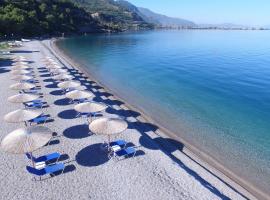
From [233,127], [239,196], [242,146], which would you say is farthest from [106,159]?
[233,127]

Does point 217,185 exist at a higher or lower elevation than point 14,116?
lower

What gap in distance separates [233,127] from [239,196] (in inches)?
413

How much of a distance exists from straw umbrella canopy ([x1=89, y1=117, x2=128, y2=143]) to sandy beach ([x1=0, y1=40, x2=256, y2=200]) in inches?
64.0

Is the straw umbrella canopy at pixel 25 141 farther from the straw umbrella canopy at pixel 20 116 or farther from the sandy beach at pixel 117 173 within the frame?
the straw umbrella canopy at pixel 20 116

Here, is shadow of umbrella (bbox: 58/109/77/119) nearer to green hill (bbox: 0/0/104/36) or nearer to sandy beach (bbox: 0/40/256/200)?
sandy beach (bbox: 0/40/256/200)

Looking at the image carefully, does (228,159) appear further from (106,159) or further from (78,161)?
(78,161)

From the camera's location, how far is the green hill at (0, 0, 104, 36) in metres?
90.9

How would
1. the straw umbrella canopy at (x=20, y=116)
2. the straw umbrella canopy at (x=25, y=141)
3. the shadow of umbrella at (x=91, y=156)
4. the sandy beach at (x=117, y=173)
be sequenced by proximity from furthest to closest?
the straw umbrella canopy at (x=20, y=116) → the shadow of umbrella at (x=91, y=156) → the straw umbrella canopy at (x=25, y=141) → the sandy beach at (x=117, y=173)

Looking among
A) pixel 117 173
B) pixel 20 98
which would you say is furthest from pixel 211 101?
pixel 20 98

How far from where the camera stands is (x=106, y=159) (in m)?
16.4

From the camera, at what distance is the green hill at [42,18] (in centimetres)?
9088

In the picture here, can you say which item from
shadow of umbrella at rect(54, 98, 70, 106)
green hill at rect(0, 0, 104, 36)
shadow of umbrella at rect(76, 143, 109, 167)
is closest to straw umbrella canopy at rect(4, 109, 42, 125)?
shadow of umbrella at rect(76, 143, 109, 167)

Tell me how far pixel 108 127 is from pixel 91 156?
2120mm

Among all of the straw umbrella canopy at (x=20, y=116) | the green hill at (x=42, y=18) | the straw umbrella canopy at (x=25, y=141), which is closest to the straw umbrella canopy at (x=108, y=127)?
the straw umbrella canopy at (x=25, y=141)
